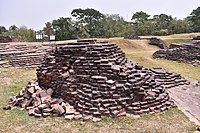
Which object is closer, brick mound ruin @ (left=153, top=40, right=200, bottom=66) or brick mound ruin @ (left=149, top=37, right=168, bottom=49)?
brick mound ruin @ (left=153, top=40, right=200, bottom=66)

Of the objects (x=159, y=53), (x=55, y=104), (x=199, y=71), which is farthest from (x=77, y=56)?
(x=159, y=53)

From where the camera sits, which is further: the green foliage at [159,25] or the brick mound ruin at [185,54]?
the green foliage at [159,25]

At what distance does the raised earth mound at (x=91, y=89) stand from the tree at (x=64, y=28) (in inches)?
937

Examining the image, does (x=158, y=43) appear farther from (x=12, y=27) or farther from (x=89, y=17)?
(x=12, y=27)

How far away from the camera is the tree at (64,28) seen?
31.0 meters

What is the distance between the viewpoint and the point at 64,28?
31938 mm

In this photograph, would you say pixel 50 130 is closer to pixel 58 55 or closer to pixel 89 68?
pixel 89 68

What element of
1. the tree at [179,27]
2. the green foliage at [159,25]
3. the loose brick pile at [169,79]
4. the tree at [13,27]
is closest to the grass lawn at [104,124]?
the loose brick pile at [169,79]

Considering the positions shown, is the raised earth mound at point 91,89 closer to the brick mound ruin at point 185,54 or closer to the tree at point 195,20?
the brick mound ruin at point 185,54

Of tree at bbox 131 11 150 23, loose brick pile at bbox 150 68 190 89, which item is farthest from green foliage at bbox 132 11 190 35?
loose brick pile at bbox 150 68 190 89

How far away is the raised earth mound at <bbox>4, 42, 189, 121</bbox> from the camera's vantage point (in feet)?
19.7

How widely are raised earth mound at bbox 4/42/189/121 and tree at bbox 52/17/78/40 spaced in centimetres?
2379

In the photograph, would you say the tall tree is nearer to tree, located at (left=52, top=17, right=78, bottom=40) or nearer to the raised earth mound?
tree, located at (left=52, top=17, right=78, bottom=40)

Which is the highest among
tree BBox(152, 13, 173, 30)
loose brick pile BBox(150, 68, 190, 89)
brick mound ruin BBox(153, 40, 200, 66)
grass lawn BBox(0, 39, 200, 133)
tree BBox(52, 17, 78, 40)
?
tree BBox(152, 13, 173, 30)
